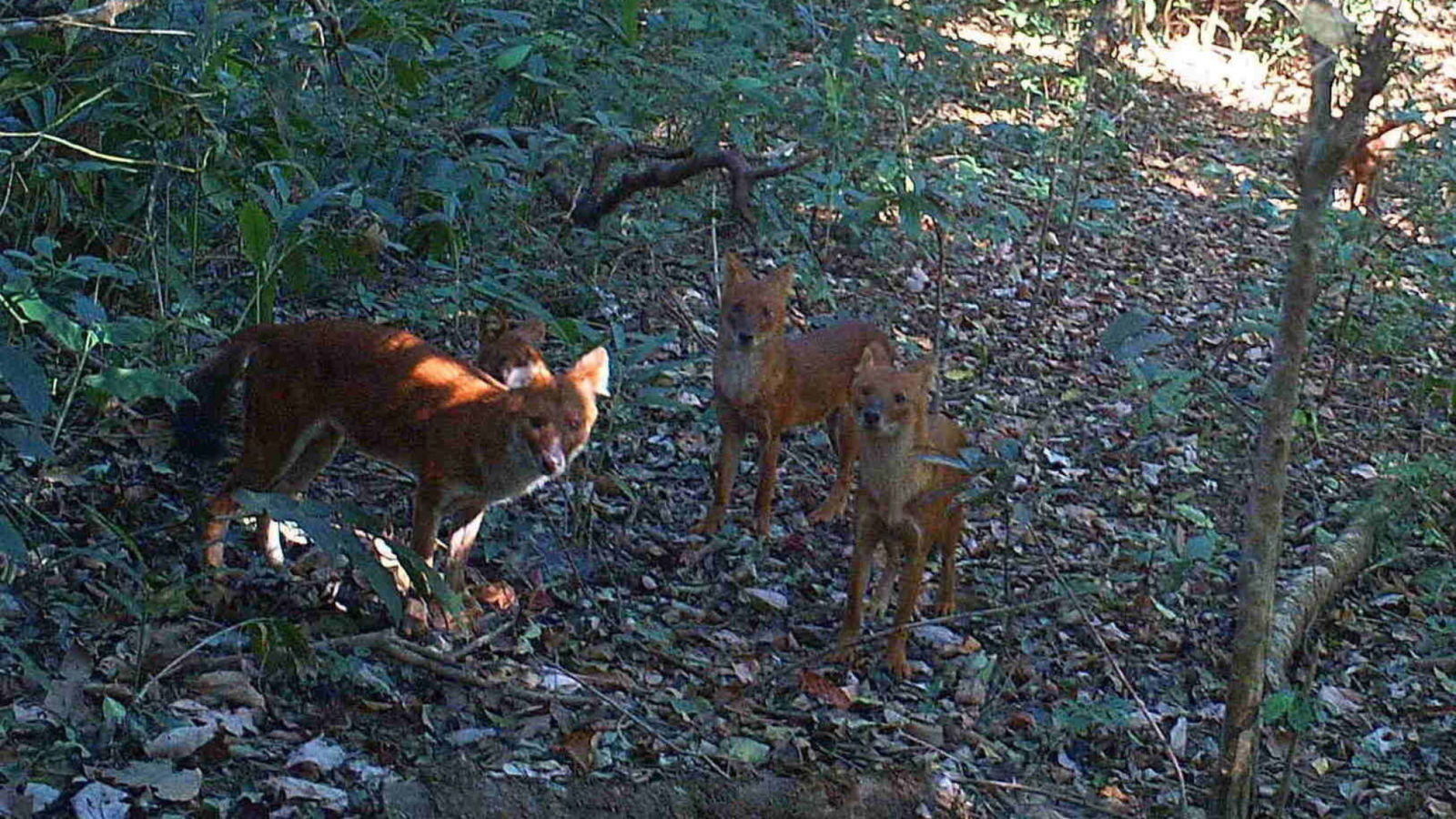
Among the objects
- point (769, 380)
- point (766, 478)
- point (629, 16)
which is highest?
point (629, 16)

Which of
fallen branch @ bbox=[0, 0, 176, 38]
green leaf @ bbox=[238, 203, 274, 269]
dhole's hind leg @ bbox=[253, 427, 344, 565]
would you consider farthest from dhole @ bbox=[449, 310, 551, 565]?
fallen branch @ bbox=[0, 0, 176, 38]

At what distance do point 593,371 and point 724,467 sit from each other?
→ 1.38 m

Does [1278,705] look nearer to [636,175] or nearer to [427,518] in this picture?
[427,518]

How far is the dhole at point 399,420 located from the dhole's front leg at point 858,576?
1.10 meters

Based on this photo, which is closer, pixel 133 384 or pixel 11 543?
pixel 11 543

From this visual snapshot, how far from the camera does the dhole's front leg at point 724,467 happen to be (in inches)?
279

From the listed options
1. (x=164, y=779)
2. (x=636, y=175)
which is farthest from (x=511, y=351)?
(x=164, y=779)

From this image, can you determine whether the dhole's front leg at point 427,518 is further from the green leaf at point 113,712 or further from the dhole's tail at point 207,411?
the green leaf at point 113,712

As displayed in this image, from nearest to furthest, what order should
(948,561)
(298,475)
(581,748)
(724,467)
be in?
(581,748) < (298,475) < (948,561) < (724,467)

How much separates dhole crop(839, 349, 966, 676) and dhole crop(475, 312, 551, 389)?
1.27m

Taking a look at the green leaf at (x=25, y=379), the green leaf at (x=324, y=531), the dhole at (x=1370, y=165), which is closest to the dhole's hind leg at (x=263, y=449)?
the green leaf at (x=324, y=531)

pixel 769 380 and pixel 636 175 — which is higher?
pixel 636 175

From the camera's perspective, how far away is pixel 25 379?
371 cm

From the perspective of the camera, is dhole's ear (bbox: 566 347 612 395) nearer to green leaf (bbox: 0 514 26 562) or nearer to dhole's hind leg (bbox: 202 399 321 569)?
dhole's hind leg (bbox: 202 399 321 569)
